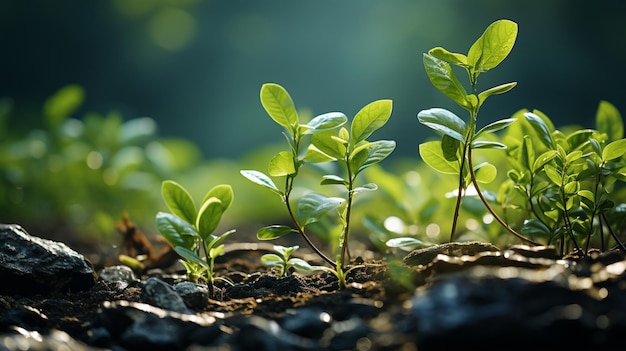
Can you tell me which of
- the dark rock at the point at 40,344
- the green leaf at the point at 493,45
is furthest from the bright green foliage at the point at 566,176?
the dark rock at the point at 40,344

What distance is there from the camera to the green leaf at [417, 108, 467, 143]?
0.98 m

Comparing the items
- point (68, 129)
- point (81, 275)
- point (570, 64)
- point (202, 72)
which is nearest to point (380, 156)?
point (81, 275)

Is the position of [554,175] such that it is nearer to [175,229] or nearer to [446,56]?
[446,56]

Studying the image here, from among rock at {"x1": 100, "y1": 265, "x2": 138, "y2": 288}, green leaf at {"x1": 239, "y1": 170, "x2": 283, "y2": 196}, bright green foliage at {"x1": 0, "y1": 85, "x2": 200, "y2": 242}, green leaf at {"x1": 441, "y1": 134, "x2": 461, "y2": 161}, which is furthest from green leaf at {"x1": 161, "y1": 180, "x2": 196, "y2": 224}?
bright green foliage at {"x1": 0, "y1": 85, "x2": 200, "y2": 242}

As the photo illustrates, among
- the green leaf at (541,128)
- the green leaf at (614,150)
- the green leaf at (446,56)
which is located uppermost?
the green leaf at (446,56)

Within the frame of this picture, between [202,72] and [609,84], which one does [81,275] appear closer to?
[609,84]

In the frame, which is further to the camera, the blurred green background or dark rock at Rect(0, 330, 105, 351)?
the blurred green background

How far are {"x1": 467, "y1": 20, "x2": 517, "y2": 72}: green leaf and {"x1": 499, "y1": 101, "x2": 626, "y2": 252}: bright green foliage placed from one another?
0.11m

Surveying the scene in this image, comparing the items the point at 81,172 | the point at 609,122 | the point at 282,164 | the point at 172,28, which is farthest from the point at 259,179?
the point at 172,28

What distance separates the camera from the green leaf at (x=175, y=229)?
3.79 ft

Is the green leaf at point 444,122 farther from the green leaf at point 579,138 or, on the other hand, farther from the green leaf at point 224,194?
the green leaf at point 224,194

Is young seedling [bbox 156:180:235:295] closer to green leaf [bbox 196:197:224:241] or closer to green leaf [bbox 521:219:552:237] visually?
green leaf [bbox 196:197:224:241]

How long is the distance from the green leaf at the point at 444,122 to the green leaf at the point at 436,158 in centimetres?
11

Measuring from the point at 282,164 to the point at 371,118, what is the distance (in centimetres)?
18
